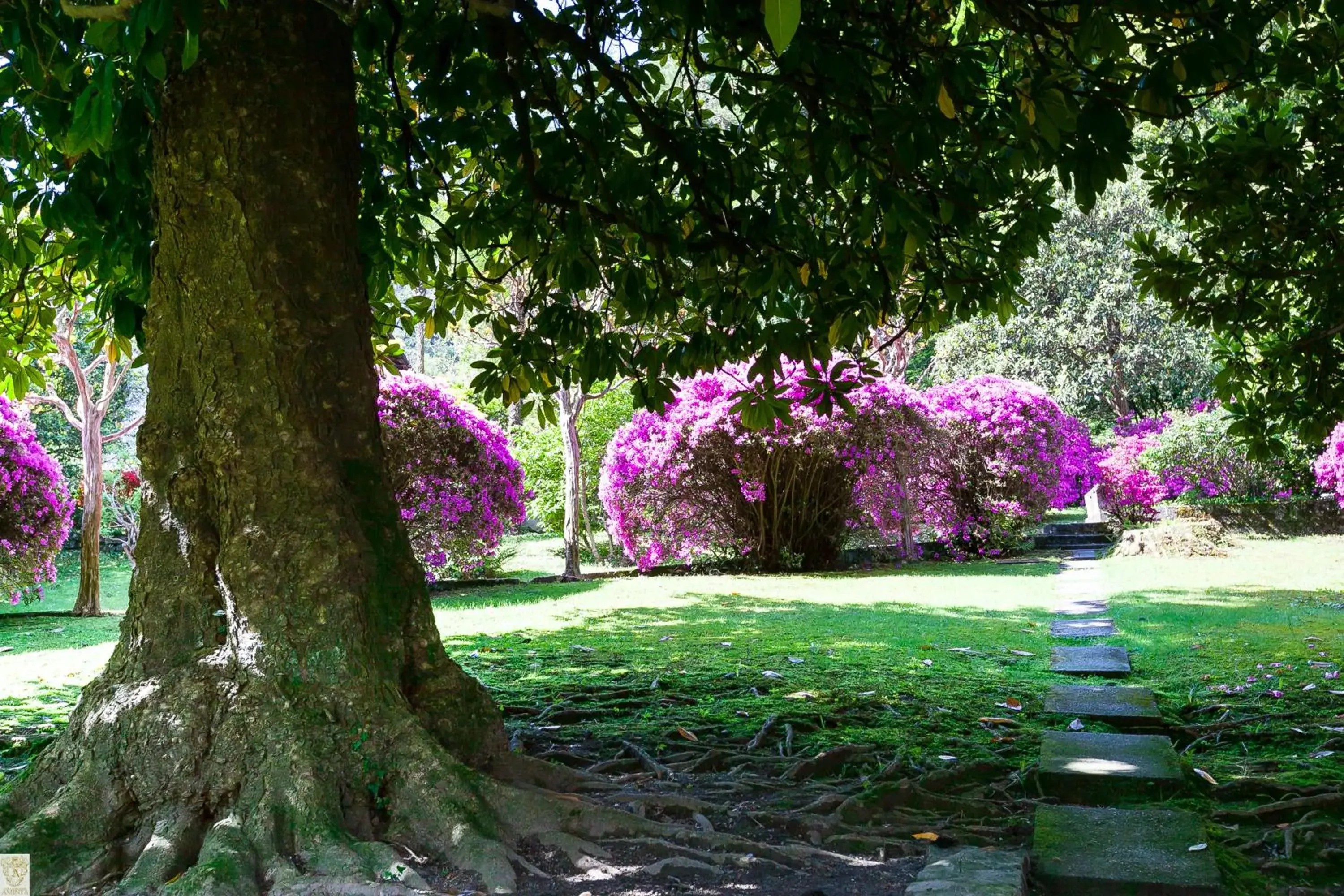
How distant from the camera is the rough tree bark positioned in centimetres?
336

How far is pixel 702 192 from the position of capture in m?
5.07

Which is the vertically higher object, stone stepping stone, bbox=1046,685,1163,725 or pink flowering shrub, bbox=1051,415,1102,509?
pink flowering shrub, bbox=1051,415,1102,509

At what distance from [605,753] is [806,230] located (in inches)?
110

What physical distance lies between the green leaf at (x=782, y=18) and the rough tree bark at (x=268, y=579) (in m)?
2.69

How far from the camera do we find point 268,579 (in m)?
3.60

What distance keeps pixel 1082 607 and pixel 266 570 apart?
359 inches

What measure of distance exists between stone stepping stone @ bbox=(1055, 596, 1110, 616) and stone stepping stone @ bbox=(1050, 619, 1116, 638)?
0.49m

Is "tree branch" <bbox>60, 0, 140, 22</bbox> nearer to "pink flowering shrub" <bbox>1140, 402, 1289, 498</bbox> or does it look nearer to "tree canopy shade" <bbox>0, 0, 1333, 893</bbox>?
"tree canopy shade" <bbox>0, 0, 1333, 893</bbox>

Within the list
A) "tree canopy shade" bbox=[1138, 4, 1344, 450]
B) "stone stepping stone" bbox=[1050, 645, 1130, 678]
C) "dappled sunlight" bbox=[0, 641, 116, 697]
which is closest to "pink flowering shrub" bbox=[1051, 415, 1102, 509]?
"stone stepping stone" bbox=[1050, 645, 1130, 678]

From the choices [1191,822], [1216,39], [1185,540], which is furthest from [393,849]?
[1185,540]

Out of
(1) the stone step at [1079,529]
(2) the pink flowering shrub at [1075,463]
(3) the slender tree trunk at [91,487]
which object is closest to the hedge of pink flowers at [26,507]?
(3) the slender tree trunk at [91,487]

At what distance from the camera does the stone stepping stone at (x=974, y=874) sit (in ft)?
9.49

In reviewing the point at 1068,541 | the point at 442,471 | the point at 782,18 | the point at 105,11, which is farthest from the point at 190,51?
the point at 1068,541

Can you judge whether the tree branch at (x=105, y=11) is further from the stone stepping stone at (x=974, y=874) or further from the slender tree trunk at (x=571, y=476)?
the slender tree trunk at (x=571, y=476)
